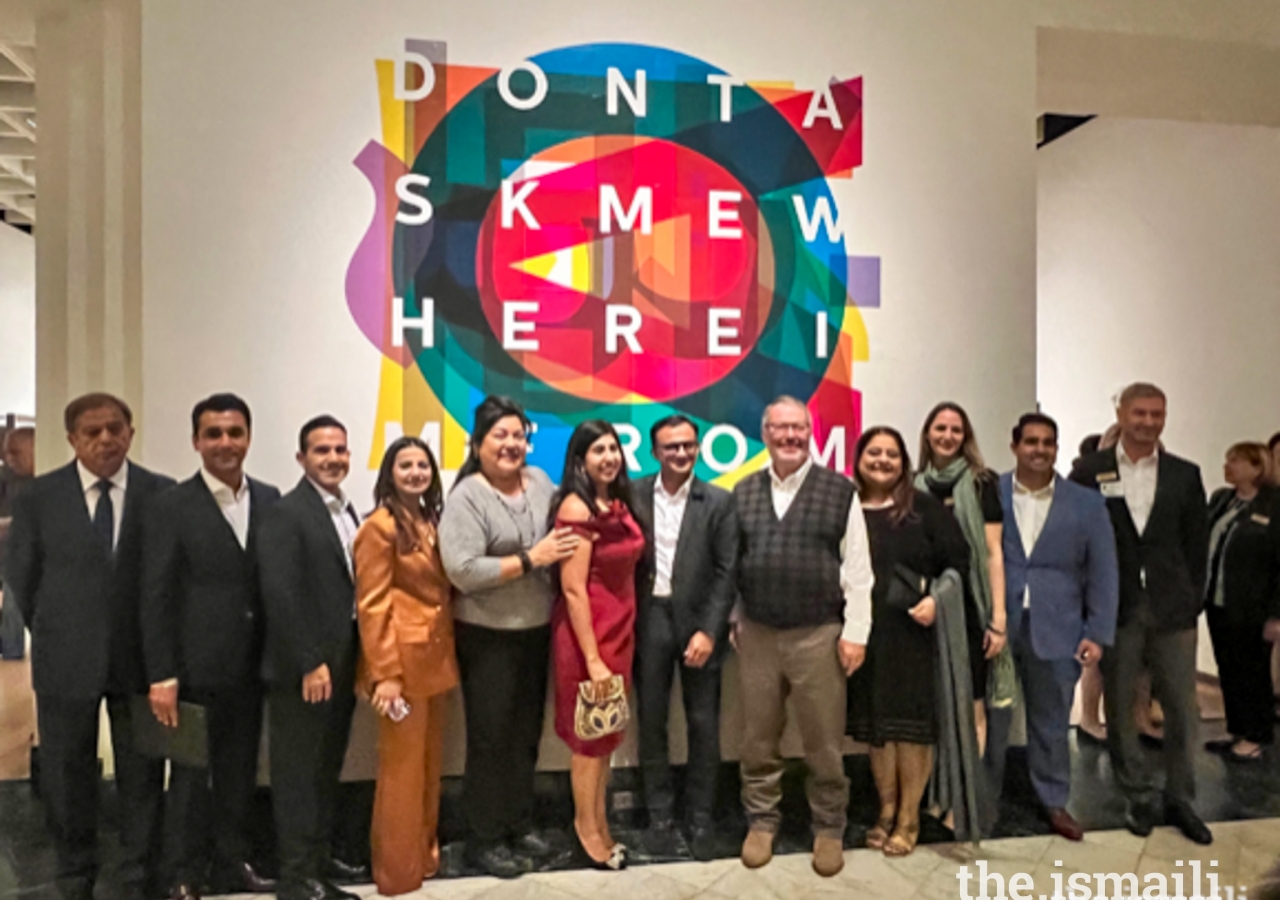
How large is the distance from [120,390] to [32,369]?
298 millimetres

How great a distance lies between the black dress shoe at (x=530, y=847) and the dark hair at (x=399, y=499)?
3.57 feet

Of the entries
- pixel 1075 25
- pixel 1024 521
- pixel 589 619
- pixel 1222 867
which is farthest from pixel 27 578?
pixel 1075 25

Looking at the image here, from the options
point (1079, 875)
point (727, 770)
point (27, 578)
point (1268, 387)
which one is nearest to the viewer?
point (27, 578)

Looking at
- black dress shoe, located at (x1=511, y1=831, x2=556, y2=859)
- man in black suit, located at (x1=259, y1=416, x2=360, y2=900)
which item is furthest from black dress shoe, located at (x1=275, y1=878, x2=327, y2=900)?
black dress shoe, located at (x1=511, y1=831, x2=556, y2=859)

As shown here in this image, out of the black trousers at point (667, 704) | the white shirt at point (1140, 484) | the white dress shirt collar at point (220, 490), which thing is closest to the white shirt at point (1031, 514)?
the white shirt at point (1140, 484)

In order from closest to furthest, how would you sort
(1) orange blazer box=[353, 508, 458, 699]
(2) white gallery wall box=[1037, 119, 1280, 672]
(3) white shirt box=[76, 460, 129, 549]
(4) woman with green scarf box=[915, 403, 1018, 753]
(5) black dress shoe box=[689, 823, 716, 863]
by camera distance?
(1) orange blazer box=[353, 508, 458, 699]
(3) white shirt box=[76, 460, 129, 549]
(5) black dress shoe box=[689, 823, 716, 863]
(4) woman with green scarf box=[915, 403, 1018, 753]
(2) white gallery wall box=[1037, 119, 1280, 672]

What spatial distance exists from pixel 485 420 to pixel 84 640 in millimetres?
1460

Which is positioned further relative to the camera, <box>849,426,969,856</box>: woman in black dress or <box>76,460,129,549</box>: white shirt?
<box>849,426,969,856</box>: woman in black dress

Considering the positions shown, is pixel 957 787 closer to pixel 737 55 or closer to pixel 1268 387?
pixel 1268 387

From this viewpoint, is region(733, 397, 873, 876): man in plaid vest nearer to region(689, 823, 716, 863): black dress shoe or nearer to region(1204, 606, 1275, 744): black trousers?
region(689, 823, 716, 863): black dress shoe

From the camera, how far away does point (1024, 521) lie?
3.03 metres

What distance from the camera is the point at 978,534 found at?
9.65 ft

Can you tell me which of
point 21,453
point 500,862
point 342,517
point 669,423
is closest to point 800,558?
point 669,423

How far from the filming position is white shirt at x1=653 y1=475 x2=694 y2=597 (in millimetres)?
2826
